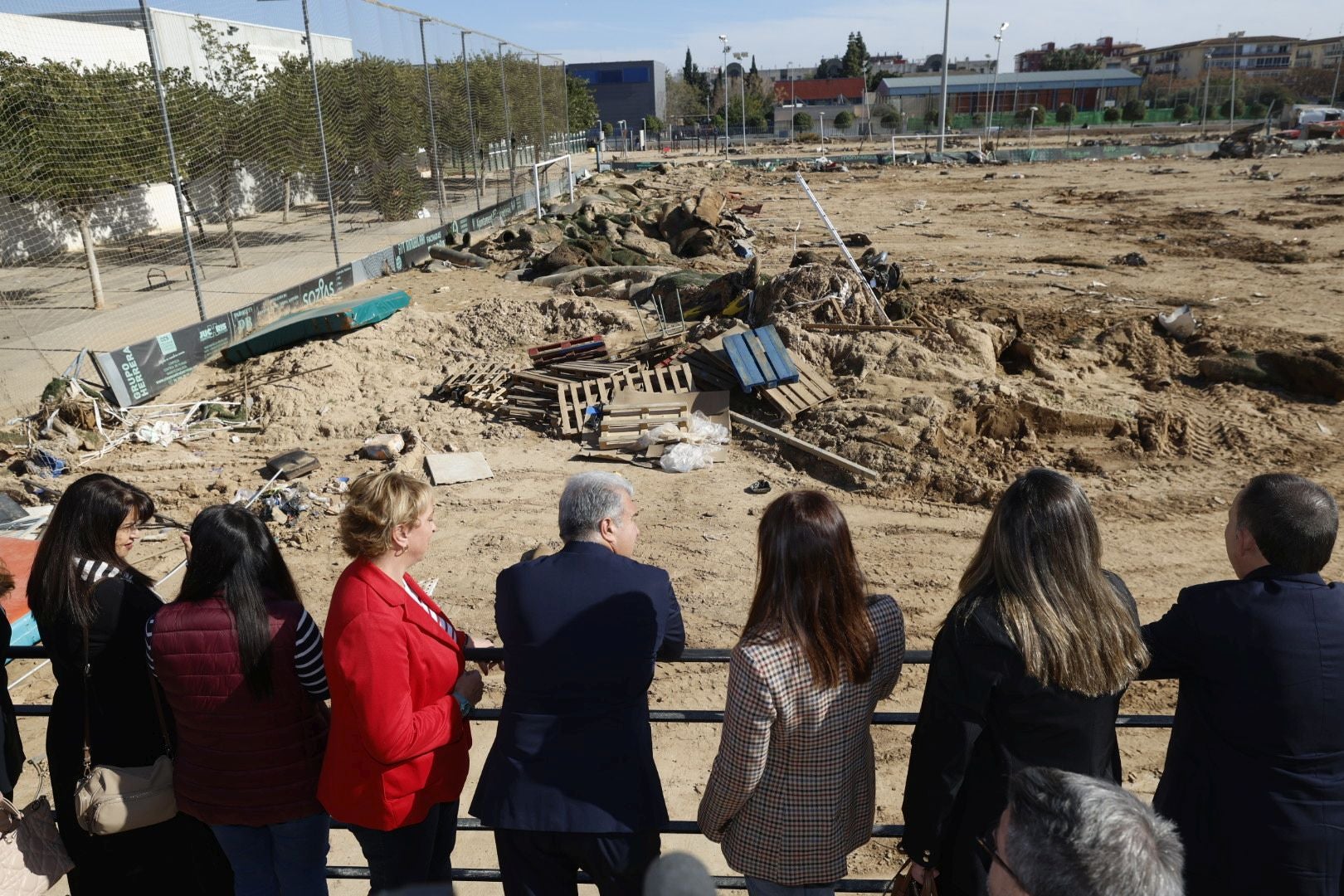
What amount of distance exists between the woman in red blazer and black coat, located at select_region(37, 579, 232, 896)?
637mm

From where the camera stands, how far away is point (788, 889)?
2713 mm

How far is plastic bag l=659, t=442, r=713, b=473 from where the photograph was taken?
1114 centimetres

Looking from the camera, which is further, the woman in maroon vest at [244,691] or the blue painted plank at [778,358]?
the blue painted plank at [778,358]

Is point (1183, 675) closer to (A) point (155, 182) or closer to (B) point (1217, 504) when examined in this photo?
(B) point (1217, 504)

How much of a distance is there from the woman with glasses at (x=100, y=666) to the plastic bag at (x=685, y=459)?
27.2 ft

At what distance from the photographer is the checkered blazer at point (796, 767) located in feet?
8.26

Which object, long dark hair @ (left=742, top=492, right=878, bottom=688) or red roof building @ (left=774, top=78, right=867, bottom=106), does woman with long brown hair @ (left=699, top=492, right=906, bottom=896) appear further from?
red roof building @ (left=774, top=78, right=867, bottom=106)

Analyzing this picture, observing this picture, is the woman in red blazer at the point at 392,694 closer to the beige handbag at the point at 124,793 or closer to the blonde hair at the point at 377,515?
the blonde hair at the point at 377,515

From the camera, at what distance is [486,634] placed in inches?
320

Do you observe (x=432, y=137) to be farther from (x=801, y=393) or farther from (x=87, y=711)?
(x=87, y=711)

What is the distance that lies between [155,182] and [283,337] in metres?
5.47

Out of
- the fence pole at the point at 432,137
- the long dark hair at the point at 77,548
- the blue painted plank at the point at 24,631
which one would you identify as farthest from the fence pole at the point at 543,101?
Answer: the long dark hair at the point at 77,548

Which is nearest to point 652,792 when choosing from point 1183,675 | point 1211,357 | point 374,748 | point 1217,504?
point 374,748

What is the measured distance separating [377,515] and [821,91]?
360 feet
